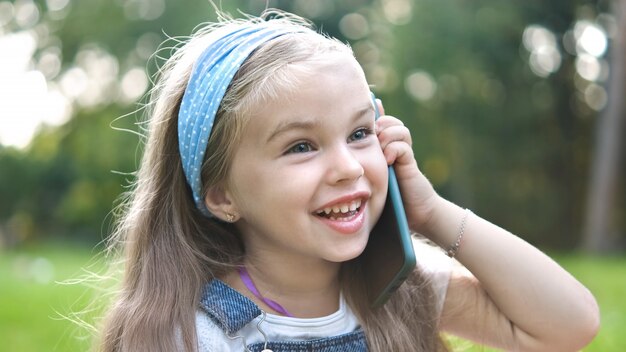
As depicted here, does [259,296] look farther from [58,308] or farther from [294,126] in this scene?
[58,308]

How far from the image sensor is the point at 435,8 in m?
17.2

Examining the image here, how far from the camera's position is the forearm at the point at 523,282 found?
2.31 m

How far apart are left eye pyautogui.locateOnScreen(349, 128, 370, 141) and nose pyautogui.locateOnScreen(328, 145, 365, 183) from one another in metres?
0.09

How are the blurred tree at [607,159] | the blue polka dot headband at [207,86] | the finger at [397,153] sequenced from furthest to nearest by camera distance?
1. the blurred tree at [607,159]
2. the finger at [397,153]
3. the blue polka dot headband at [207,86]

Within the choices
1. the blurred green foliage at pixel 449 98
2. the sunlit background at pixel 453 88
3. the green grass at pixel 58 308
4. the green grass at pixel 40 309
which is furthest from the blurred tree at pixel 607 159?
the green grass at pixel 40 309

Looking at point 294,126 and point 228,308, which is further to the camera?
point 228,308

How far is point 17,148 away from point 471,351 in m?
22.0

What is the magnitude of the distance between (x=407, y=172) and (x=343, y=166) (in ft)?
1.11

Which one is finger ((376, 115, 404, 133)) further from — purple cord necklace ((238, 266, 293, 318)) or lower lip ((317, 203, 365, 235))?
purple cord necklace ((238, 266, 293, 318))

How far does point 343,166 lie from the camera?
81.5 inches

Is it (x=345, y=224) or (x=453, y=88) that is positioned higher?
(x=345, y=224)

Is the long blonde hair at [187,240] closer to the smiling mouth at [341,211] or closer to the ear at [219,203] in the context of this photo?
the ear at [219,203]

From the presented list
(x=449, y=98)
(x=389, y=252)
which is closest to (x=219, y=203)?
(x=389, y=252)

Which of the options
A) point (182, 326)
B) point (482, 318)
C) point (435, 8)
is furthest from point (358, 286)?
point (435, 8)
